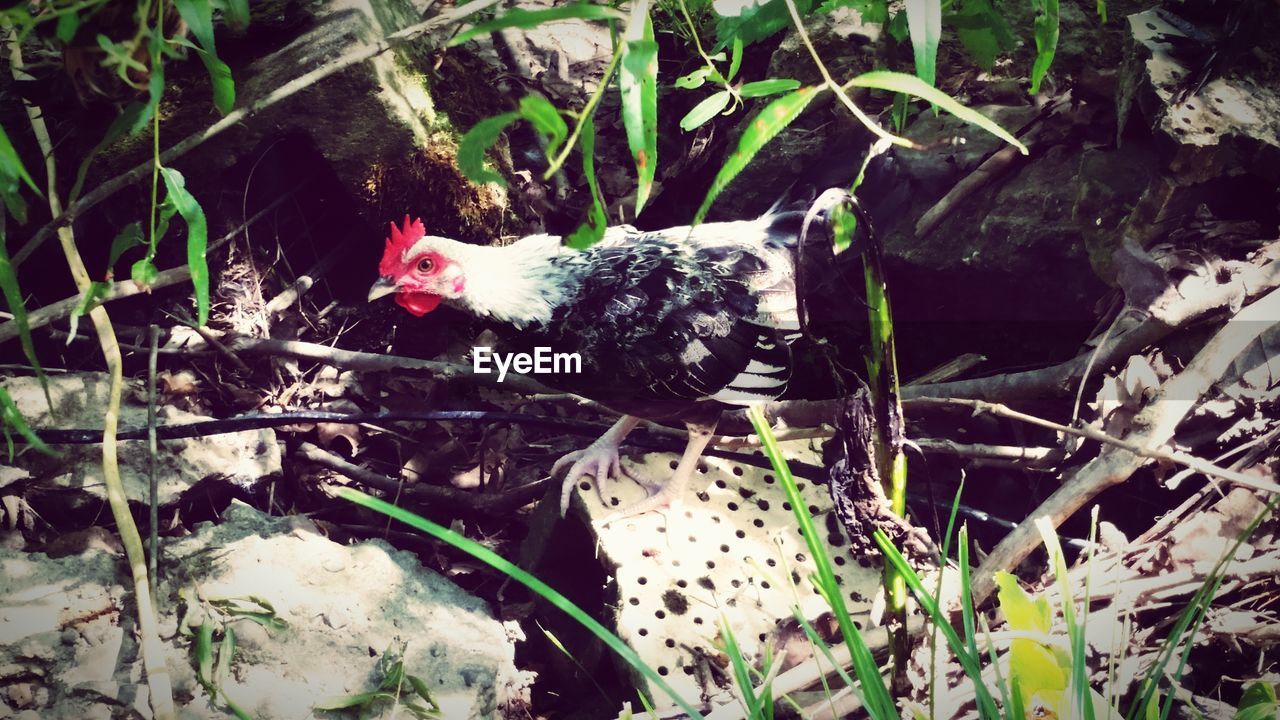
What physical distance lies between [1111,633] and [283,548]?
1.21 m

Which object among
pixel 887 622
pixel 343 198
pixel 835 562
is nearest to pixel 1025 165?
pixel 835 562

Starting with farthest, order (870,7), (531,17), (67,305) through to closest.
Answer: (67,305)
(870,7)
(531,17)

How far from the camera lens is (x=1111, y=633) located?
107cm

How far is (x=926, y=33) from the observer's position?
79 centimetres

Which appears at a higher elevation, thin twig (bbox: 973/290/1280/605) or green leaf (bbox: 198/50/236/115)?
green leaf (bbox: 198/50/236/115)

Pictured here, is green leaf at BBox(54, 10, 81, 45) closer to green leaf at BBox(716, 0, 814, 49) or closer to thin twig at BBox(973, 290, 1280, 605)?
green leaf at BBox(716, 0, 814, 49)

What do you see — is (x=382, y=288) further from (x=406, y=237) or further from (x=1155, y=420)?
(x=1155, y=420)

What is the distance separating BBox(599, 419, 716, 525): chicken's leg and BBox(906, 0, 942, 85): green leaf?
0.81 metres

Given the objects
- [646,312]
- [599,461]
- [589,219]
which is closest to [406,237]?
[646,312]

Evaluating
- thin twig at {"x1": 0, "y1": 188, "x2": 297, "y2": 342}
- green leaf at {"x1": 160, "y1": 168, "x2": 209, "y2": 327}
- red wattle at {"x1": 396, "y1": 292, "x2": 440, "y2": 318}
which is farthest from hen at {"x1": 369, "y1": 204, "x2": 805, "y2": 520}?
green leaf at {"x1": 160, "y1": 168, "x2": 209, "y2": 327}

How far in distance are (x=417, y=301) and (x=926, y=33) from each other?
36.9 inches

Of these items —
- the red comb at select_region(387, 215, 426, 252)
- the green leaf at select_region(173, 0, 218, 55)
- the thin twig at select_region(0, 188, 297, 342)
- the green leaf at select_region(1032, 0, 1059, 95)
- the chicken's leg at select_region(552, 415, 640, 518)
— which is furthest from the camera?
the chicken's leg at select_region(552, 415, 640, 518)

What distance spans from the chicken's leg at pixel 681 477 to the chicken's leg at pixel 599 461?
55 mm

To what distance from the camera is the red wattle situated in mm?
1386
